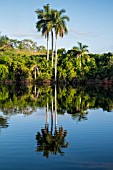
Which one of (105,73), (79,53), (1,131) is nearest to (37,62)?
(79,53)

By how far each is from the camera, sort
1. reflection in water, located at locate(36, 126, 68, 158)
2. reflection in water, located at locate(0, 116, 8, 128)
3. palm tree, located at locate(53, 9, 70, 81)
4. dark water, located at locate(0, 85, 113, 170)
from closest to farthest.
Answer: dark water, located at locate(0, 85, 113, 170) → reflection in water, located at locate(36, 126, 68, 158) → reflection in water, located at locate(0, 116, 8, 128) → palm tree, located at locate(53, 9, 70, 81)

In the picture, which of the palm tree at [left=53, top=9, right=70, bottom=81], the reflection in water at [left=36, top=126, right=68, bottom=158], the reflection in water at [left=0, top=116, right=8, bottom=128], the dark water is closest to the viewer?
the dark water

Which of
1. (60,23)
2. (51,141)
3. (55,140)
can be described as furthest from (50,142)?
(60,23)

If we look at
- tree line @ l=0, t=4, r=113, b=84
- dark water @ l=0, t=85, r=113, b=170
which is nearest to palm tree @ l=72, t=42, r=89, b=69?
Result: tree line @ l=0, t=4, r=113, b=84

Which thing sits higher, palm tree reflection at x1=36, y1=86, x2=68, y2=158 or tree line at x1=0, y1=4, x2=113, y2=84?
tree line at x1=0, y1=4, x2=113, y2=84

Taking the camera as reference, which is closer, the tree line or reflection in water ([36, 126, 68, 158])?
reflection in water ([36, 126, 68, 158])

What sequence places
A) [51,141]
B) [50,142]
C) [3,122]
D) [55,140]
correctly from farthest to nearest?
[3,122], [55,140], [51,141], [50,142]

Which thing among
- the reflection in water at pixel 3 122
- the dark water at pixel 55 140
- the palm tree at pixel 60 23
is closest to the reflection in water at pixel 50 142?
the dark water at pixel 55 140

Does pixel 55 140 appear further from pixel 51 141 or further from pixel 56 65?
pixel 56 65

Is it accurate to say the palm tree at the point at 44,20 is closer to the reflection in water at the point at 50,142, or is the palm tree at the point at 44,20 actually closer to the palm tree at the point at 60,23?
the palm tree at the point at 60,23

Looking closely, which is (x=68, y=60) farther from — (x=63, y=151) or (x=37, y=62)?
(x=63, y=151)

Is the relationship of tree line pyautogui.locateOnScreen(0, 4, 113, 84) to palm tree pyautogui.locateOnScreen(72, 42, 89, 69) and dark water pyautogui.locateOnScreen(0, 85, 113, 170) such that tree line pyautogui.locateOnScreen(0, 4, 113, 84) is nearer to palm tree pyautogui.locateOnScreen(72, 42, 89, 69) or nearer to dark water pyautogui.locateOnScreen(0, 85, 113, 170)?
palm tree pyautogui.locateOnScreen(72, 42, 89, 69)

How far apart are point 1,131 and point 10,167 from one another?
6613mm

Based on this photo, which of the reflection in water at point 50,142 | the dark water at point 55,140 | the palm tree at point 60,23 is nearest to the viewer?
the dark water at point 55,140
